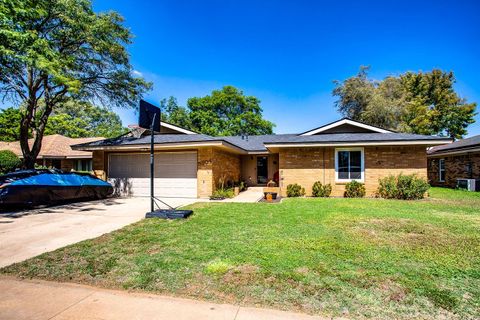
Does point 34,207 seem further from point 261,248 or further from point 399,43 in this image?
point 399,43

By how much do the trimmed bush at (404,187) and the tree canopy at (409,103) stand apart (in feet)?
56.2

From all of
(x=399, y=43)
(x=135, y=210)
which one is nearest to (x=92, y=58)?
(x=135, y=210)

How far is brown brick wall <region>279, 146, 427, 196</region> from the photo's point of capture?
12344 mm

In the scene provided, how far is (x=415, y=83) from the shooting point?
109ft

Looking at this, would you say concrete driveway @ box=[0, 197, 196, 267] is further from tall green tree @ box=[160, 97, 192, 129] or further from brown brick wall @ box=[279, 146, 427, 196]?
tall green tree @ box=[160, 97, 192, 129]

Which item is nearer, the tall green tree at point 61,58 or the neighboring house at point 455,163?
the tall green tree at point 61,58

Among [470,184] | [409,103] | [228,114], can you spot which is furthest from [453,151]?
[228,114]

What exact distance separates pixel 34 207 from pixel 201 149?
7.31 metres

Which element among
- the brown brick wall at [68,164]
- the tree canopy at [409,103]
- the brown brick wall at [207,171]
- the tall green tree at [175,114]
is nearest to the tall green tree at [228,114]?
the tall green tree at [175,114]

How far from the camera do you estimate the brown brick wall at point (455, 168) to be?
1540 cm

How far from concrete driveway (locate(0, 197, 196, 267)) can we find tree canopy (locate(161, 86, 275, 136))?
2870cm

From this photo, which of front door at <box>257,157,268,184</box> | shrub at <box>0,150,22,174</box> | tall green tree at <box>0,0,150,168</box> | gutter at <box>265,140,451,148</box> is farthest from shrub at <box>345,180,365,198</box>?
shrub at <box>0,150,22,174</box>

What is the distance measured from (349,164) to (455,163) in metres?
10.3

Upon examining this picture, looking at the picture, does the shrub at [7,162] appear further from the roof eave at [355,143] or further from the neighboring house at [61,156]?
the roof eave at [355,143]
